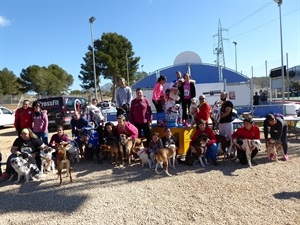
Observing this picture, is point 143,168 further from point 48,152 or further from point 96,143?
point 48,152

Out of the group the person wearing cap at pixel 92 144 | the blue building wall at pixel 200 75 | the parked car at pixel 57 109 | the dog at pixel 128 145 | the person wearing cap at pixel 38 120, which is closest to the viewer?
the dog at pixel 128 145

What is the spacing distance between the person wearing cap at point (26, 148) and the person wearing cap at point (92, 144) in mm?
1210

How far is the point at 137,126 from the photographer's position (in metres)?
6.82

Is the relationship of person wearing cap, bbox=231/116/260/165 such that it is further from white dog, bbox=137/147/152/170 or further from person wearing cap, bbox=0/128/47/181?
person wearing cap, bbox=0/128/47/181

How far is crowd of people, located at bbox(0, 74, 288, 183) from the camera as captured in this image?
237 inches

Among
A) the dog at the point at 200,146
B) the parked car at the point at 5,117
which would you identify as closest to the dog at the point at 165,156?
the dog at the point at 200,146

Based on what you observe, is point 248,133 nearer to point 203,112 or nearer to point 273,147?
point 273,147

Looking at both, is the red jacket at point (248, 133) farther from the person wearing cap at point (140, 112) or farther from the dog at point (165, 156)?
the person wearing cap at point (140, 112)

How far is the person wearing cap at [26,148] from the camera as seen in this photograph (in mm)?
5793

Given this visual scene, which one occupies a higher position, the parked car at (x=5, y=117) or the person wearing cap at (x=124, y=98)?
the person wearing cap at (x=124, y=98)

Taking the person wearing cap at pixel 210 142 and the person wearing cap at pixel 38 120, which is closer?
the person wearing cap at pixel 210 142

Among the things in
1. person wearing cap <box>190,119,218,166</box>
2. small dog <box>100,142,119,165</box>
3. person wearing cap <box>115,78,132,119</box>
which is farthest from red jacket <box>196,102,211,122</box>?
small dog <box>100,142,119,165</box>

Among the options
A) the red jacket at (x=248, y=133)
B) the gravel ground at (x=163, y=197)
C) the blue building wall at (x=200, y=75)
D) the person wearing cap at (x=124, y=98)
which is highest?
the blue building wall at (x=200, y=75)

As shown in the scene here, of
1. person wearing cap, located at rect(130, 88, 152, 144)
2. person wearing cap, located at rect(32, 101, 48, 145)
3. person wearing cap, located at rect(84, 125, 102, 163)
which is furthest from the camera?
person wearing cap, located at rect(84, 125, 102, 163)
